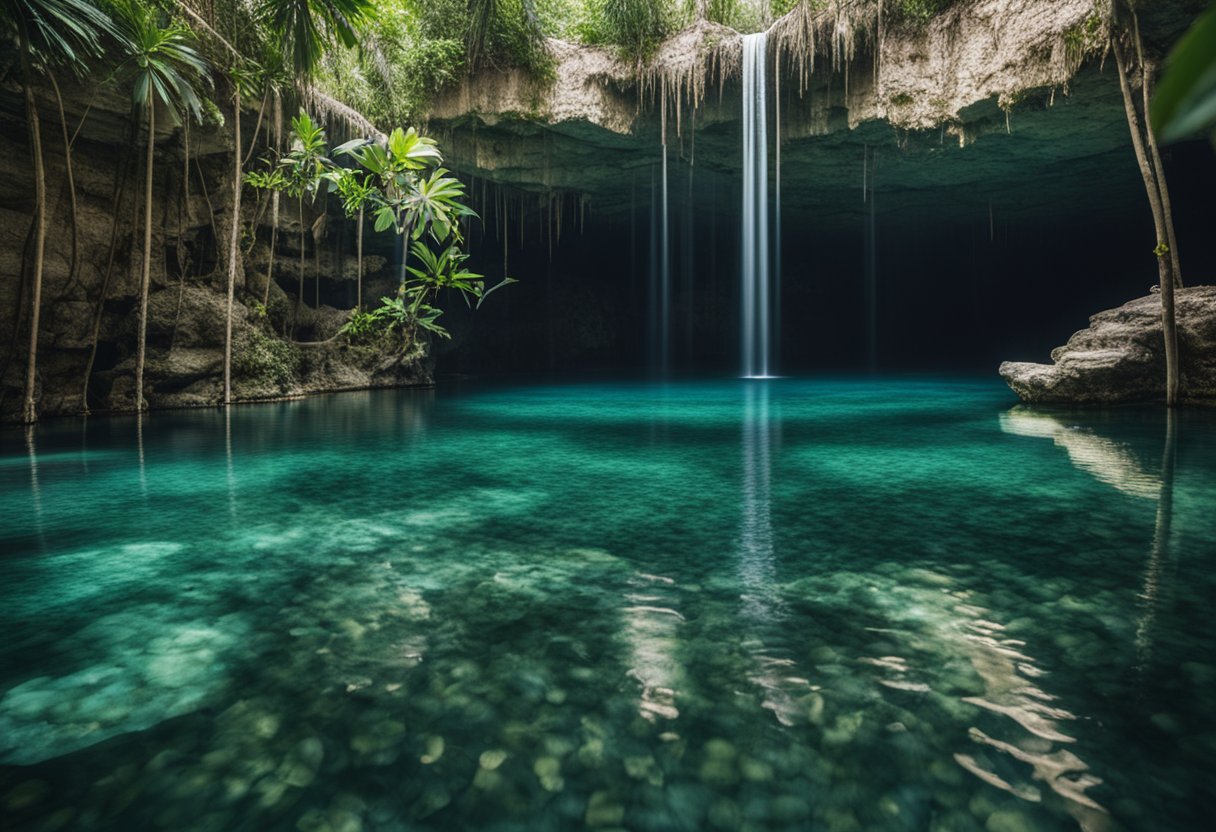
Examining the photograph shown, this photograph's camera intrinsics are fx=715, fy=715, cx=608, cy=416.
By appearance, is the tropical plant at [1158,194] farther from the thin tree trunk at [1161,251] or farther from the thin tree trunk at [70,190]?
the thin tree trunk at [70,190]

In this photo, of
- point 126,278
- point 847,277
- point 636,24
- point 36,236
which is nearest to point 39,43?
point 36,236

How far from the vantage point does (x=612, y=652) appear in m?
2.09

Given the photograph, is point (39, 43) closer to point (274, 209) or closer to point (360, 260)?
point (274, 209)

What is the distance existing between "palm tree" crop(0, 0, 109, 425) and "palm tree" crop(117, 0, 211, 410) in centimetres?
36

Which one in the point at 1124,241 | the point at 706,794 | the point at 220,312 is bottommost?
the point at 706,794

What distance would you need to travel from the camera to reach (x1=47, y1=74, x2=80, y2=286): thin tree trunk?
7227 millimetres

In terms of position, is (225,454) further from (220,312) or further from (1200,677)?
(1200,677)

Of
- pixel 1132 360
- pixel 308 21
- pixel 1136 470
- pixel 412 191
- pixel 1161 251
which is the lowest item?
pixel 1136 470

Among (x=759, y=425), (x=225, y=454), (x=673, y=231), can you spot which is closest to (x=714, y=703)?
(x=225, y=454)

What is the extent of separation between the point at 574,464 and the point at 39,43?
619 cm

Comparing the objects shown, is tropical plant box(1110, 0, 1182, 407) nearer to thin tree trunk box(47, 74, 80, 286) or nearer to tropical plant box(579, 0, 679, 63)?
tropical plant box(579, 0, 679, 63)

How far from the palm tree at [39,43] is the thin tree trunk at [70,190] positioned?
0.23 m

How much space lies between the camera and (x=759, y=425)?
293 inches

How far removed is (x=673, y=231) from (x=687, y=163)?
700 centimetres
